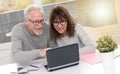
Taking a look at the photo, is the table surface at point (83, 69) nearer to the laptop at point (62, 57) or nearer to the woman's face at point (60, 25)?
the laptop at point (62, 57)

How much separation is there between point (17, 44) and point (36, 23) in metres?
0.27

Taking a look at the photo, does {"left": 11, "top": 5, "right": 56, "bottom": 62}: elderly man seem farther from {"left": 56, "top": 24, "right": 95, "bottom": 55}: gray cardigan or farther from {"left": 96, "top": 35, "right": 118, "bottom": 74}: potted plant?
{"left": 96, "top": 35, "right": 118, "bottom": 74}: potted plant

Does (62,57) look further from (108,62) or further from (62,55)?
(108,62)

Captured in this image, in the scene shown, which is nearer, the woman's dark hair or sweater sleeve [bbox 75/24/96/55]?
sweater sleeve [bbox 75/24/96/55]

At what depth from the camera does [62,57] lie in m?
1.90

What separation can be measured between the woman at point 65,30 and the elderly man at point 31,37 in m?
0.10

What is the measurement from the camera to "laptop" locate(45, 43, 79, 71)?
1.87 meters

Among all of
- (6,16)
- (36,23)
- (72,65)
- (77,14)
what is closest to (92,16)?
(77,14)

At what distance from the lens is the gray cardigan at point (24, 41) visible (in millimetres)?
2264

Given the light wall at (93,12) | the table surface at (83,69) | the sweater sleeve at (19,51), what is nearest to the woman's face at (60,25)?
the sweater sleeve at (19,51)

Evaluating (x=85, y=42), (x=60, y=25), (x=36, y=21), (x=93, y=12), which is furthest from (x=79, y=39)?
(x=93, y=12)

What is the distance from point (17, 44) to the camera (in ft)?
7.60

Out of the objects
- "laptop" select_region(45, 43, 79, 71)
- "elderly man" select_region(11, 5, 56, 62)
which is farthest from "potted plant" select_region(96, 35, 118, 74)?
"elderly man" select_region(11, 5, 56, 62)

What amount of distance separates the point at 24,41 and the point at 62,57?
672 mm
